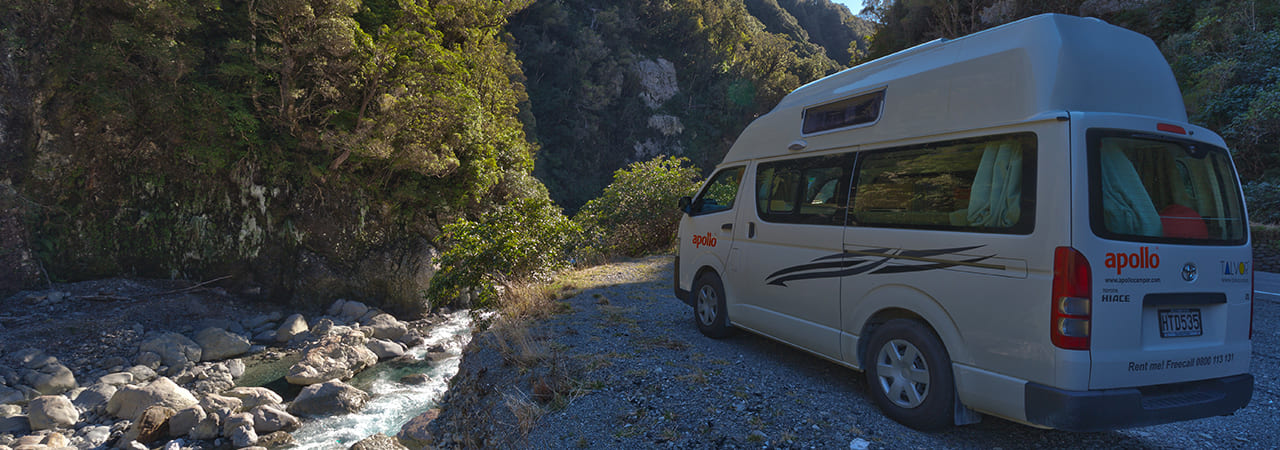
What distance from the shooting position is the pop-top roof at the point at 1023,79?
10.6 feet

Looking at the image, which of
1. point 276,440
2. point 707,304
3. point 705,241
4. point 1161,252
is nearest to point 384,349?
point 276,440

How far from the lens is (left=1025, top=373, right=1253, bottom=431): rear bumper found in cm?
289

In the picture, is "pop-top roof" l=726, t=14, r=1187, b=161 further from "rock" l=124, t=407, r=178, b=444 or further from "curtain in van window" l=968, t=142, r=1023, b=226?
"rock" l=124, t=407, r=178, b=444

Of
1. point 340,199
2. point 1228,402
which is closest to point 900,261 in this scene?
point 1228,402

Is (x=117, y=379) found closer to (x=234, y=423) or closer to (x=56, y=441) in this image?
(x=56, y=441)

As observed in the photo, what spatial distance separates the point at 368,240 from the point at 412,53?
5580 mm

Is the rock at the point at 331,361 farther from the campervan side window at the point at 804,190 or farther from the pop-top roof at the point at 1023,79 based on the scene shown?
the pop-top roof at the point at 1023,79

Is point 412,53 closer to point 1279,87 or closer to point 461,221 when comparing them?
point 461,221

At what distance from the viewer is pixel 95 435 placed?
7719mm

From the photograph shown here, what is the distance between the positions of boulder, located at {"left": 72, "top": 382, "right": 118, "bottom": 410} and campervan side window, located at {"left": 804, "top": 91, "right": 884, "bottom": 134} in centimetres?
1102

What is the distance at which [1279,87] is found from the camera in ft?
49.2

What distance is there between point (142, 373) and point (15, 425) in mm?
2268

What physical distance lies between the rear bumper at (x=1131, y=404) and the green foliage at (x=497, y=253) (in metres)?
7.52

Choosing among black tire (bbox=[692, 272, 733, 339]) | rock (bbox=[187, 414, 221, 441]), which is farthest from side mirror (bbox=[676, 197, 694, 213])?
rock (bbox=[187, 414, 221, 441])
